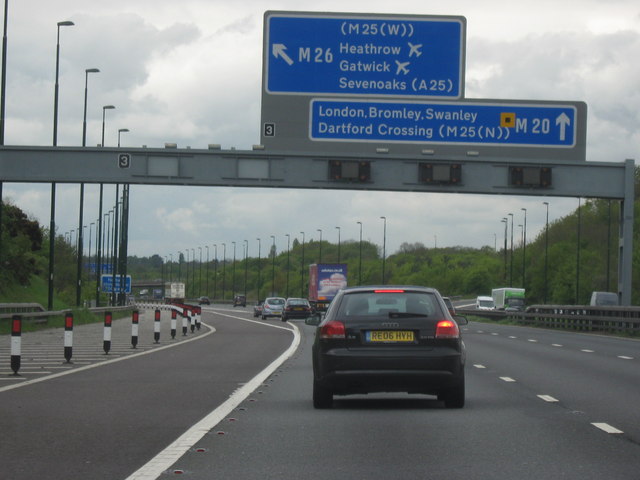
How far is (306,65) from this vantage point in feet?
105

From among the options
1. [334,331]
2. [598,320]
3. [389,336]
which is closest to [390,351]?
[389,336]

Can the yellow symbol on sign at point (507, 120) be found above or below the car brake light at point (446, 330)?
above

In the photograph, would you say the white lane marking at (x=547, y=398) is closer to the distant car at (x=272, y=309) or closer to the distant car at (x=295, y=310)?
the distant car at (x=295, y=310)

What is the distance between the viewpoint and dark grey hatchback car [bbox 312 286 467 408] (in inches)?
486

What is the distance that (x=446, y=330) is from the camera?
12484mm

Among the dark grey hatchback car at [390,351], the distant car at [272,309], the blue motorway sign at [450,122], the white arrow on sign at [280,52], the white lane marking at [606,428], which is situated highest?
the white arrow on sign at [280,52]

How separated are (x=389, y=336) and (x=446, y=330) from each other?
1.97 feet

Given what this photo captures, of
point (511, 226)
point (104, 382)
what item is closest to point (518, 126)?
point (104, 382)

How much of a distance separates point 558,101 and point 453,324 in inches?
925

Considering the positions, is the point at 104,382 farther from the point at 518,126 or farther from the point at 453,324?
the point at 518,126

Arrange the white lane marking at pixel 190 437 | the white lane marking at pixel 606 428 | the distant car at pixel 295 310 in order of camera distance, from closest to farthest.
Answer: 1. the white lane marking at pixel 190 437
2. the white lane marking at pixel 606 428
3. the distant car at pixel 295 310

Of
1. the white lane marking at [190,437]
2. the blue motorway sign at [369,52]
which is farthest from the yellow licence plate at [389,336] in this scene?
the blue motorway sign at [369,52]

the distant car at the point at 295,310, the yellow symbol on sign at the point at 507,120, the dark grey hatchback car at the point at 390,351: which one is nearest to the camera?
the dark grey hatchback car at the point at 390,351

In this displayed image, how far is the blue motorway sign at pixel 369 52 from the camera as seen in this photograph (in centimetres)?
3153
